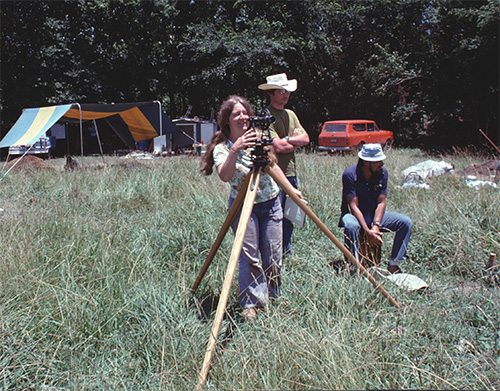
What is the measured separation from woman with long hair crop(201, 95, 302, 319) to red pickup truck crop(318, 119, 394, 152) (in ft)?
53.5

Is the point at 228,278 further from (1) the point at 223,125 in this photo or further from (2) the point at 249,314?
(1) the point at 223,125

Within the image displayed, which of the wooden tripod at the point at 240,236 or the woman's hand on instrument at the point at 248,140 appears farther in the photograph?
the woman's hand on instrument at the point at 248,140

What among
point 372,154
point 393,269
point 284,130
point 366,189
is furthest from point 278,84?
point 393,269

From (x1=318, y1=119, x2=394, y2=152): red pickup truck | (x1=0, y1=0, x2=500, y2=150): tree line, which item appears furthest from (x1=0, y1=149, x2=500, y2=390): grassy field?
(x1=0, y1=0, x2=500, y2=150): tree line

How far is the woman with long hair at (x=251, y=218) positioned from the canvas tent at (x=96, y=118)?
819cm

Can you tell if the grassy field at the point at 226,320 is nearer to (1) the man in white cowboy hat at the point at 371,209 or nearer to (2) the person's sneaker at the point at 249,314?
(2) the person's sneaker at the point at 249,314

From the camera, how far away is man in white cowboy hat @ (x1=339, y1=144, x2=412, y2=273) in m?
3.76

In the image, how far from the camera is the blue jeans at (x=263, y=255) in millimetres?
2855

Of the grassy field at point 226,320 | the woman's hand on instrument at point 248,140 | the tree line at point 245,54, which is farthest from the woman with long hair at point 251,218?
the tree line at point 245,54

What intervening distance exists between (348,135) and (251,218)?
16.7 meters

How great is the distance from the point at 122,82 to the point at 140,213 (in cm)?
2113

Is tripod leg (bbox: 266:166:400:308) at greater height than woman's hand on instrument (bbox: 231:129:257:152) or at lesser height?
lesser

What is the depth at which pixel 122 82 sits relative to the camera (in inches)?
990

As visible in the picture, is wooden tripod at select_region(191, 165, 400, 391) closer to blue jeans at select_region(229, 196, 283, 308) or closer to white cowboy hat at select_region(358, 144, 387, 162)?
blue jeans at select_region(229, 196, 283, 308)
